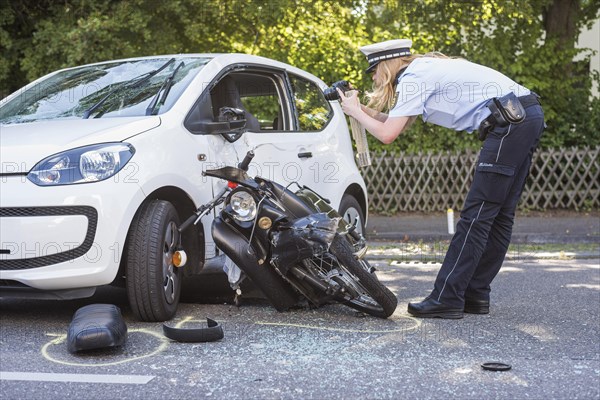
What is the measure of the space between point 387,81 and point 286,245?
4.15 feet

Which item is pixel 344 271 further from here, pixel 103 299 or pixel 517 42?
pixel 517 42

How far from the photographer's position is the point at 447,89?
5.53 meters

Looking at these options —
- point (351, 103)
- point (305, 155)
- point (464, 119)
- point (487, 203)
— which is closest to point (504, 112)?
point (464, 119)

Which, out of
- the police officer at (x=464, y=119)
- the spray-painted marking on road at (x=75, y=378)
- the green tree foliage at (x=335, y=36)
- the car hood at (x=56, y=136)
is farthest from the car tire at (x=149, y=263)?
the green tree foliage at (x=335, y=36)

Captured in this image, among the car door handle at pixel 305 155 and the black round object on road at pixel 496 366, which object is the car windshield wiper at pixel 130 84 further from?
the black round object on road at pixel 496 366

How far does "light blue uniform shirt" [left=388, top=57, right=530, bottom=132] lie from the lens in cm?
551

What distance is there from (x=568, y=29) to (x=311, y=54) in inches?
177

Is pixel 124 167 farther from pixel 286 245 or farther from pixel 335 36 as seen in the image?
pixel 335 36

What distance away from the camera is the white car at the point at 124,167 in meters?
5.07

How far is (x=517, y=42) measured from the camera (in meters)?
15.0

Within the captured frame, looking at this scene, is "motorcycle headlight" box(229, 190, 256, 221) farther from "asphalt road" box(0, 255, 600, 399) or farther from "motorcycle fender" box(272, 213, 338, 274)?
"asphalt road" box(0, 255, 600, 399)

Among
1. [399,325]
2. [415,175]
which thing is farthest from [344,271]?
[415,175]

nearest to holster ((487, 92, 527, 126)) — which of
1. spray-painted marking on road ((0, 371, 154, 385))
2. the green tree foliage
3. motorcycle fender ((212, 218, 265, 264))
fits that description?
motorcycle fender ((212, 218, 265, 264))

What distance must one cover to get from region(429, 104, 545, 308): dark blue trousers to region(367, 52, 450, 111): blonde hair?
2.23 ft
